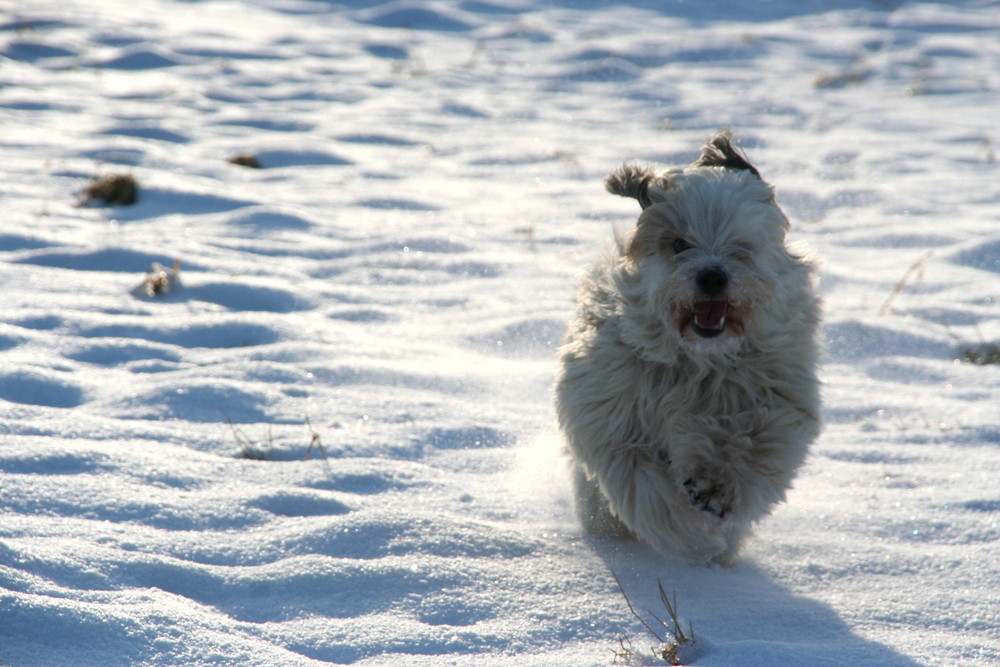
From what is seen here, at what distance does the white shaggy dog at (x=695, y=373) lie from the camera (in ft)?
10.3

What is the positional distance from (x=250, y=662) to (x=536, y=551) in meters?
1.11

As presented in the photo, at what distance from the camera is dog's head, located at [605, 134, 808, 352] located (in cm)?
318

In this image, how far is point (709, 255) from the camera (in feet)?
10.7

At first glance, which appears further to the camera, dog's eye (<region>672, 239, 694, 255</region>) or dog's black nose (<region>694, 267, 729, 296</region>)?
dog's eye (<region>672, 239, 694, 255</region>)

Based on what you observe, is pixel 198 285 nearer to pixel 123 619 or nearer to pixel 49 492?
pixel 49 492

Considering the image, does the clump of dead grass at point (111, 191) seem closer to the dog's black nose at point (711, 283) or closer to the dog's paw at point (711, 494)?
the dog's black nose at point (711, 283)

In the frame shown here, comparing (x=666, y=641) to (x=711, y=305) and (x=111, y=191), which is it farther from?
(x=111, y=191)

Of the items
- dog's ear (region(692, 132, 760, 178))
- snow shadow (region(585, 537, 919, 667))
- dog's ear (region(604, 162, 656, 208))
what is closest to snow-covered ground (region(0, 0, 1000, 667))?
snow shadow (region(585, 537, 919, 667))

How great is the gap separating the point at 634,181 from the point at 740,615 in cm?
151

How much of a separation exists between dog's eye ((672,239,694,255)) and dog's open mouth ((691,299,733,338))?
238 millimetres

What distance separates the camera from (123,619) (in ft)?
8.11

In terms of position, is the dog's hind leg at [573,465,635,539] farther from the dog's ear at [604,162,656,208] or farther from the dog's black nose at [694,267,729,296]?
the dog's ear at [604,162,656,208]

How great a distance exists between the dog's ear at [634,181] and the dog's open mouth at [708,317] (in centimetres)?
53

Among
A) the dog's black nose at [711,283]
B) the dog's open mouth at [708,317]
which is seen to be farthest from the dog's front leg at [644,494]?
the dog's black nose at [711,283]
